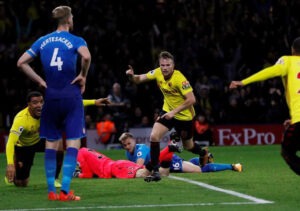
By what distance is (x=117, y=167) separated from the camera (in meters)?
13.6

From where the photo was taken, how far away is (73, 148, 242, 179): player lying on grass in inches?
529

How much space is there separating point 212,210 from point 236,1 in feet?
62.4

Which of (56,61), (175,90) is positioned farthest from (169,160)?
(56,61)

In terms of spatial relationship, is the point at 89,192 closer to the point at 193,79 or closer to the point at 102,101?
the point at 102,101

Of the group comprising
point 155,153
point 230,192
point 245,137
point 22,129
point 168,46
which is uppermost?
point 168,46

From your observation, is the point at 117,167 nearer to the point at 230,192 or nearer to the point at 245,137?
the point at 230,192

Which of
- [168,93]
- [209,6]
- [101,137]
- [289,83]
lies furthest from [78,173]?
[209,6]

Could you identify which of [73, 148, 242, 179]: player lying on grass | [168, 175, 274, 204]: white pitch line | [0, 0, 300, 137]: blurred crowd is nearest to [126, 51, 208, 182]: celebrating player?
[168, 175, 274, 204]: white pitch line

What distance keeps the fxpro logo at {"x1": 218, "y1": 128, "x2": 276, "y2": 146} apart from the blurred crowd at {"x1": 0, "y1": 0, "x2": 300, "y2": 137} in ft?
1.02

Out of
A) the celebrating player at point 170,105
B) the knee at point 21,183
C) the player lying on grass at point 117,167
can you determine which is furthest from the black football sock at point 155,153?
the knee at point 21,183

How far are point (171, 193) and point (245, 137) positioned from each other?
Result: 1383 centimetres

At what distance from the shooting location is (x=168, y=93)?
13.1m

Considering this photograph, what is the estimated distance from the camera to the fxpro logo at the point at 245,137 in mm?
23922

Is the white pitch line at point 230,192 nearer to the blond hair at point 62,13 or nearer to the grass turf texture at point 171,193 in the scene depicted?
the grass turf texture at point 171,193
